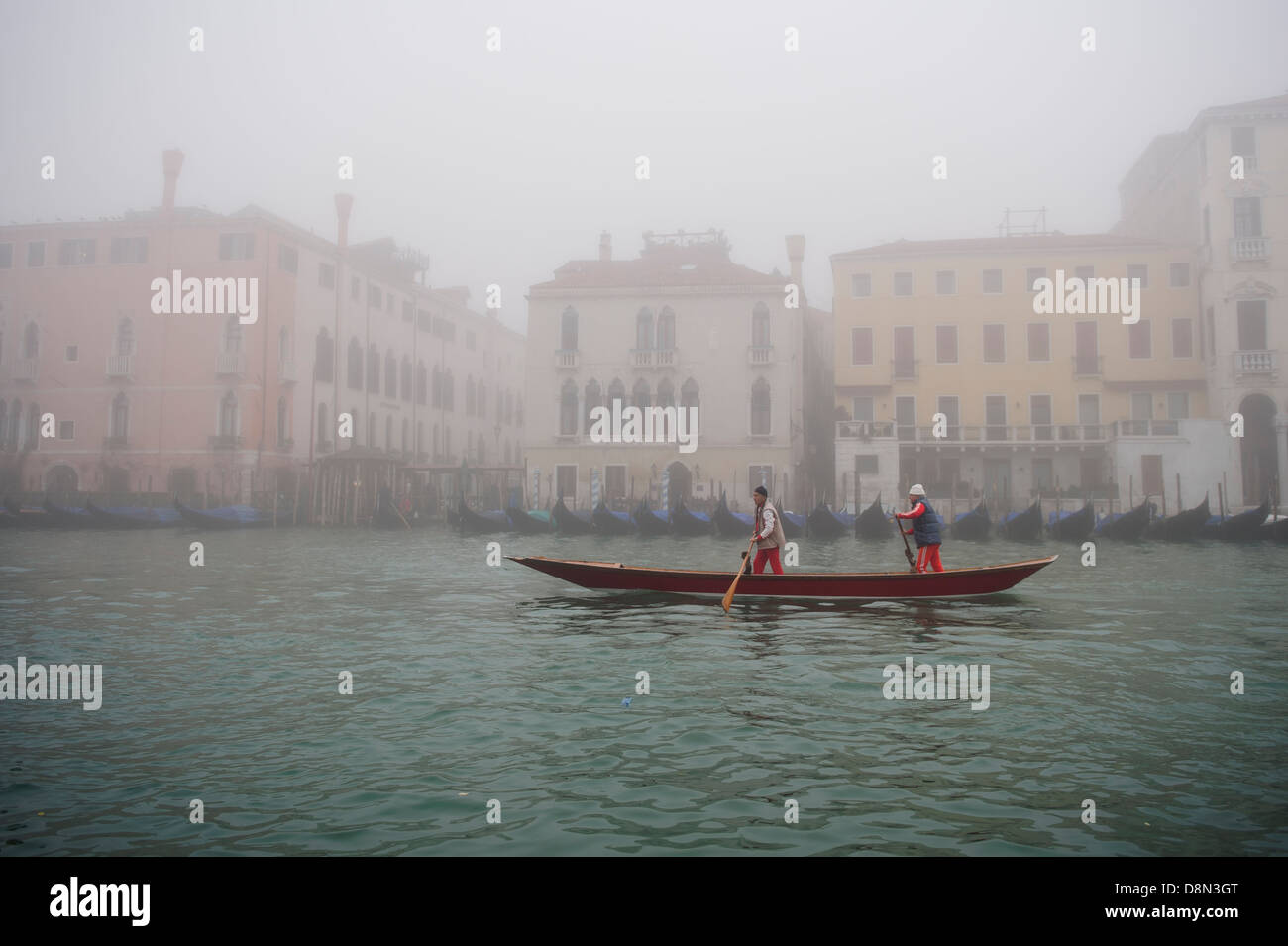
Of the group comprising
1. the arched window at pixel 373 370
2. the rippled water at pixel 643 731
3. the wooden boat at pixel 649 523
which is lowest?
the rippled water at pixel 643 731

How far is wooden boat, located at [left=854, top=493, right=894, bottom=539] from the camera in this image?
24938 millimetres

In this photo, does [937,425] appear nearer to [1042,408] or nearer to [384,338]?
[1042,408]

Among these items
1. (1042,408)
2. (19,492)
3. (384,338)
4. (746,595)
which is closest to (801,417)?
(1042,408)

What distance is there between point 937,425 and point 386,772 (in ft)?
92.6

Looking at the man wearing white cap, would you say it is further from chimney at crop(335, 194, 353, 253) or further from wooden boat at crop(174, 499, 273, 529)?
chimney at crop(335, 194, 353, 253)

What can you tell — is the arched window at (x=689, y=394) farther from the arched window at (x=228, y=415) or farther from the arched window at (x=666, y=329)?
the arched window at (x=228, y=415)

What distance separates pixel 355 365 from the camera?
3644 centimetres

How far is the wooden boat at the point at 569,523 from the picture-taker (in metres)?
27.6

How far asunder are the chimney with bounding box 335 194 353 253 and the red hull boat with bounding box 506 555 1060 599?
29599 mm

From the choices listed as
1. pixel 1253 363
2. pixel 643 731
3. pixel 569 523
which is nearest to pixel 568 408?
pixel 569 523

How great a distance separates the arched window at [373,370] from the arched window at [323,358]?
2.35 m

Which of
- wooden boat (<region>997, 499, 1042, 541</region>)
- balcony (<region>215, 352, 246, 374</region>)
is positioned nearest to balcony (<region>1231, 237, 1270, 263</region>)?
wooden boat (<region>997, 499, 1042, 541</region>)

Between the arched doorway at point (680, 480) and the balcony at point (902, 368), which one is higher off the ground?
the balcony at point (902, 368)

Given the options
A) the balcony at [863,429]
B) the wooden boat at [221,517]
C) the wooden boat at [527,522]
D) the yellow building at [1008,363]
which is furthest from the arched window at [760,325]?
the wooden boat at [221,517]
